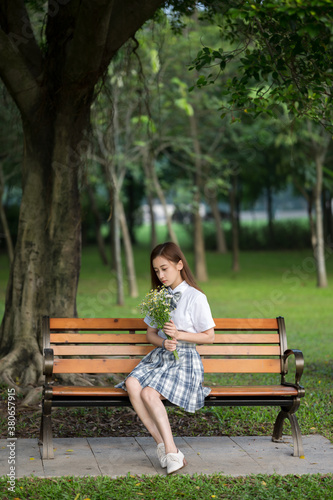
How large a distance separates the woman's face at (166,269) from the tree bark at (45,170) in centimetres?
210

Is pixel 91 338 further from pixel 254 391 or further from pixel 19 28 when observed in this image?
pixel 19 28

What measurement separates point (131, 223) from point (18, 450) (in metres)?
33.3

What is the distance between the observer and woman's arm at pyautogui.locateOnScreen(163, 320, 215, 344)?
4648 mm

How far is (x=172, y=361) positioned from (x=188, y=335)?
23 cm

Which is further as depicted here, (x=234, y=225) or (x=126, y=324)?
(x=234, y=225)

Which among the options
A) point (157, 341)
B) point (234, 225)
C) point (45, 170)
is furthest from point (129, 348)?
point (234, 225)

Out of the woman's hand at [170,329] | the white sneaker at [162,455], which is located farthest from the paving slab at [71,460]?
the woman's hand at [170,329]

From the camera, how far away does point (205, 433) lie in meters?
5.54

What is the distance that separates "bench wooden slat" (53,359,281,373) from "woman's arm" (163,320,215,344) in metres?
0.42

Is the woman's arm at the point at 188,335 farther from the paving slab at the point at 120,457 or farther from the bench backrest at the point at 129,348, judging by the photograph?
the paving slab at the point at 120,457

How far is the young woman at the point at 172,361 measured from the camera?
178 inches

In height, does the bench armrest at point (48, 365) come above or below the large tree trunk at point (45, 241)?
below

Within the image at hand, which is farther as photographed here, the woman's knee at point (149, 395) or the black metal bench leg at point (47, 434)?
the black metal bench leg at point (47, 434)

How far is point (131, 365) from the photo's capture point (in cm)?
523
